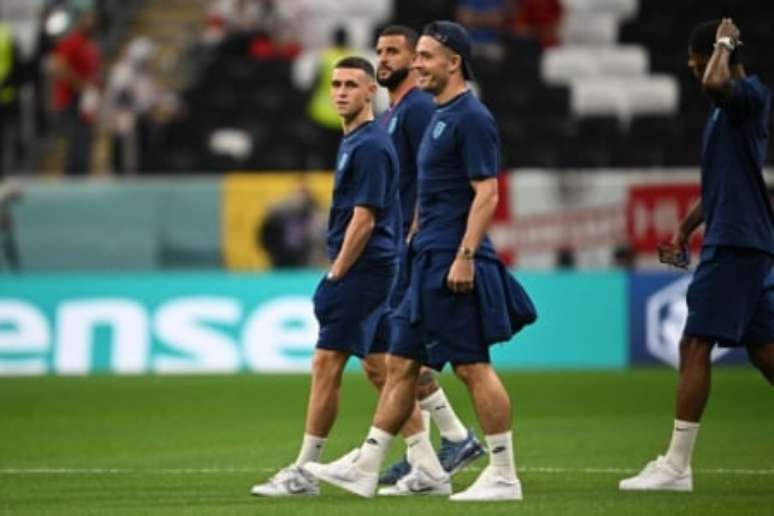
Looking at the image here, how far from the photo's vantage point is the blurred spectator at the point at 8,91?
28094 millimetres

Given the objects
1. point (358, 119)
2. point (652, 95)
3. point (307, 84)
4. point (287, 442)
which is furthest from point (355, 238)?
point (652, 95)

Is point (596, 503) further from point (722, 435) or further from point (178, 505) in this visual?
point (722, 435)

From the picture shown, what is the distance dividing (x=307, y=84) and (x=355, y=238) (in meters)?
15.9

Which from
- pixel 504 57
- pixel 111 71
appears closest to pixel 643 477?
pixel 504 57

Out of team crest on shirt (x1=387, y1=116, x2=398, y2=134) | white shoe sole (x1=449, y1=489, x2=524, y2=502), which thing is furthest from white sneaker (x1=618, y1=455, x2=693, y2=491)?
team crest on shirt (x1=387, y1=116, x2=398, y2=134)

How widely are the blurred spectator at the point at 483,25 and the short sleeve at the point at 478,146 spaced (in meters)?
17.0

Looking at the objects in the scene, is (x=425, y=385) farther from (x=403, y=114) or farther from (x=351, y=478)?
(x=403, y=114)

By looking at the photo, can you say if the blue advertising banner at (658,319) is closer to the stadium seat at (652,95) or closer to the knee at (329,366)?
the stadium seat at (652,95)

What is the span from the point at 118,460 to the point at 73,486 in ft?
5.44

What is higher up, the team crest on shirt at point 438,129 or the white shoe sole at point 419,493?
the team crest on shirt at point 438,129

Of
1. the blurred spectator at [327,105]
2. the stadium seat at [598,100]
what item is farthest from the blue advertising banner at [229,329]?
the stadium seat at [598,100]

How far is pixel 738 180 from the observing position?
1196 cm

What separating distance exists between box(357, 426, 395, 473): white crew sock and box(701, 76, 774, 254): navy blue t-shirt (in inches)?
81.9

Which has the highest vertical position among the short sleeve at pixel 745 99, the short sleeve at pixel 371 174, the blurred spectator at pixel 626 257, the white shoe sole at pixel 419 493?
the short sleeve at pixel 745 99
